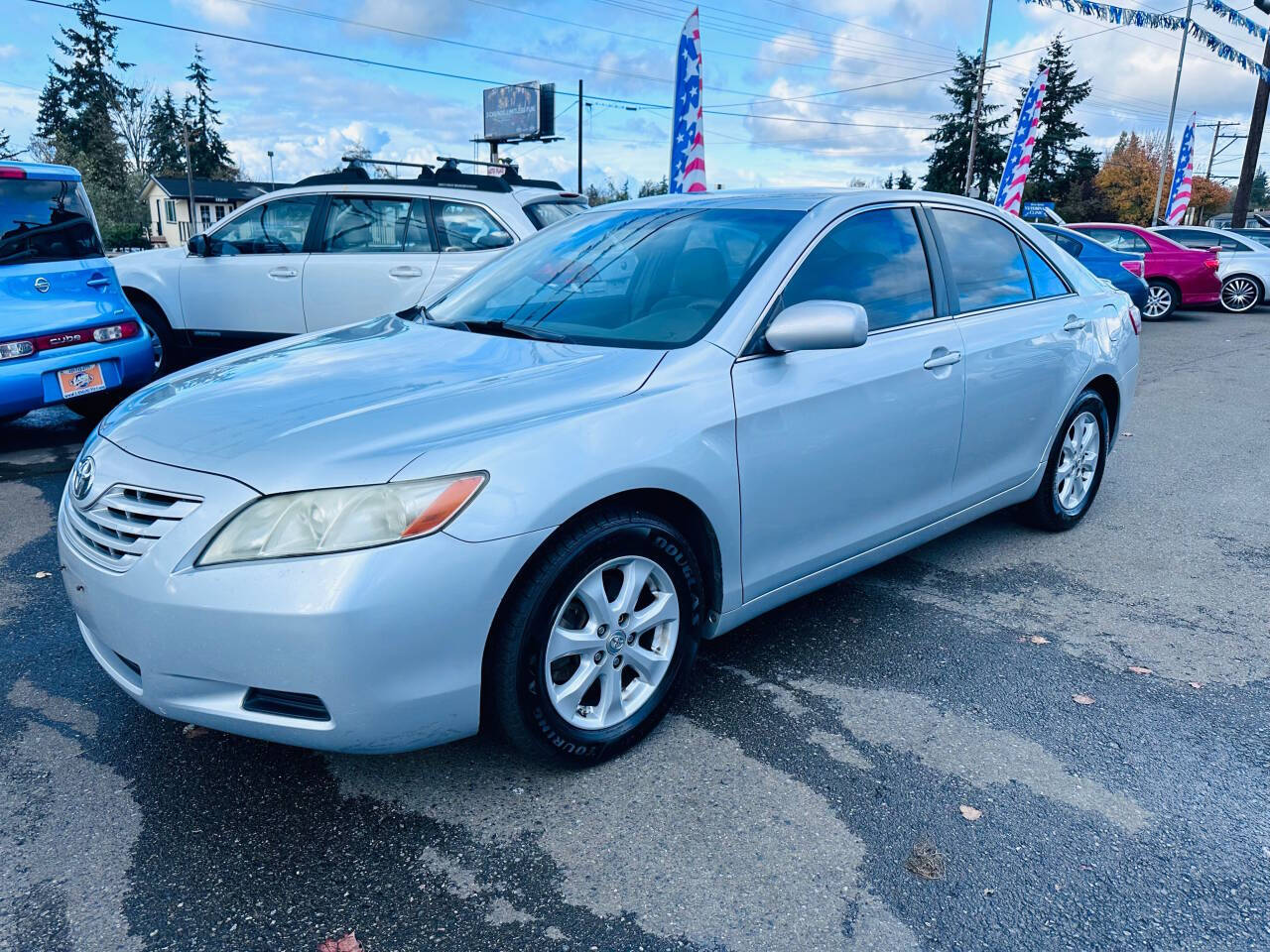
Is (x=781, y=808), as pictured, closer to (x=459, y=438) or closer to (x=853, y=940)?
(x=853, y=940)

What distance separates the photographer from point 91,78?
218ft

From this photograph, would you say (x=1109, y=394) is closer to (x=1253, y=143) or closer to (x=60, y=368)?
(x=60, y=368)

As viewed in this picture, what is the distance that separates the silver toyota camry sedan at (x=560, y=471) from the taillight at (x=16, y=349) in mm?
3213

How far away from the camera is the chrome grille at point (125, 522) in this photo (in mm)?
2289

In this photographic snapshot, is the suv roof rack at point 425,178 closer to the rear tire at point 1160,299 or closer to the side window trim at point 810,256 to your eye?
the side window trim at point 810,256

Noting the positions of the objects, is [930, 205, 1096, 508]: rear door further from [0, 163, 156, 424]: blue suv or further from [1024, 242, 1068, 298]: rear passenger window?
[0, 163, 156, 424]: blue suv

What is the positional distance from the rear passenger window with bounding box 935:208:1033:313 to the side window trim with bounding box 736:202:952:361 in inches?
5.5

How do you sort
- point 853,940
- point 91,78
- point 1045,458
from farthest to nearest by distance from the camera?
point 91,78
point 1045,458
point 853,940

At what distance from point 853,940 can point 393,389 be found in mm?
1817

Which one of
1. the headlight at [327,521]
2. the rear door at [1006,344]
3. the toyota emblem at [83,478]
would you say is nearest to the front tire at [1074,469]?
the rear door at [1006,344]

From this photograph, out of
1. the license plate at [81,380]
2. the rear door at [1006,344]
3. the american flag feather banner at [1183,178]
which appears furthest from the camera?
the american flag feather banner at [1183,178]

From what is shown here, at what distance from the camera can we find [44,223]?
20.3 ft

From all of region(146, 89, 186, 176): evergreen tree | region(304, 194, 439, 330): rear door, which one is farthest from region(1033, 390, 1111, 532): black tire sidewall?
region(146, 89, 186, 176): evergreen tree

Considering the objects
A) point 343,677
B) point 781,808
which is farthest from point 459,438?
point 781,808
